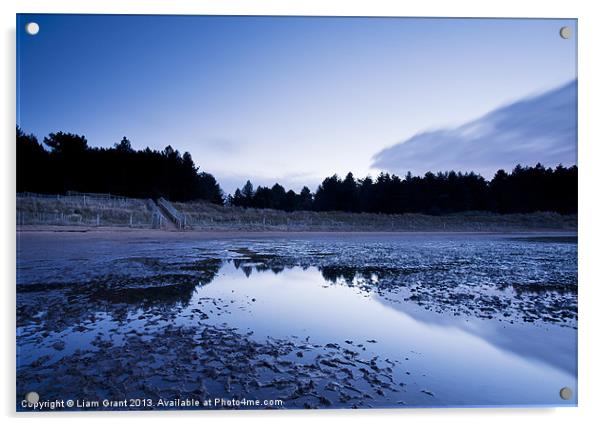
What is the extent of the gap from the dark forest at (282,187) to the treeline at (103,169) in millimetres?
14

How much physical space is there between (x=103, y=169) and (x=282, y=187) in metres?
11.8

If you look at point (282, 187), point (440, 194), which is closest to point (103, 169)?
point (282, 187)

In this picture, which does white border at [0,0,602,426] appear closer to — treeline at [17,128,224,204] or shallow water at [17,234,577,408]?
shallow water at [17,234,577,408]

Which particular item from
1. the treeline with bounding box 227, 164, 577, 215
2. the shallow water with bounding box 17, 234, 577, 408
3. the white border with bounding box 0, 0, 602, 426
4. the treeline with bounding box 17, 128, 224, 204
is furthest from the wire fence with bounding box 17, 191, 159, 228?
the white border with bounding box 0, 0, 602, 426

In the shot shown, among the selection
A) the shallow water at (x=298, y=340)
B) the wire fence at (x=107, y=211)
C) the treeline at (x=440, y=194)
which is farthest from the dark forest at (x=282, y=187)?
the shallow water at (x=298, y=340)

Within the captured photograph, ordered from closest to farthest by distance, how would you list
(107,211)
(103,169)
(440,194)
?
(103,169) → (440,194) → (107,211)

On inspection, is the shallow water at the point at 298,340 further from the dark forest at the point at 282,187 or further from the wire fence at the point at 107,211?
the wire fence at the point at 107,211

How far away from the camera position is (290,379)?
11.3 feet

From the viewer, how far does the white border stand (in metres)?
4.24

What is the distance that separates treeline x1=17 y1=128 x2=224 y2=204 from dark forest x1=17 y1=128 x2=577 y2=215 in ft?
0.05

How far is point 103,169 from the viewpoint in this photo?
61.5 feet

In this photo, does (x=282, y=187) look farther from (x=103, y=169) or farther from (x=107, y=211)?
(x=107, y=211)
